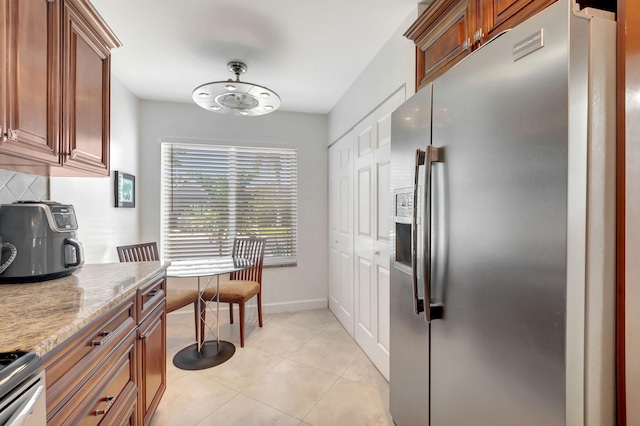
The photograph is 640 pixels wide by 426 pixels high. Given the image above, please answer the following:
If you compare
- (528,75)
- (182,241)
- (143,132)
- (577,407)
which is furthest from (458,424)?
(143,132)

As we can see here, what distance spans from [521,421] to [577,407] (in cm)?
18

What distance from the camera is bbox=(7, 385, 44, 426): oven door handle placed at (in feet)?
2.06

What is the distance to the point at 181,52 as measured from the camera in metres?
2.32

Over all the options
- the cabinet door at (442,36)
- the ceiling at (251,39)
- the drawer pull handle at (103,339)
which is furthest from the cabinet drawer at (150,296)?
the cabinet door at (442,36)

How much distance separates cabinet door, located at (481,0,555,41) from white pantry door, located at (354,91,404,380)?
0.78 m

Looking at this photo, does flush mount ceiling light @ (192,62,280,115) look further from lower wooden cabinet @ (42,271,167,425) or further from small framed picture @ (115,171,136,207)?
lower wooden cabinet @ (42,271,167,425)

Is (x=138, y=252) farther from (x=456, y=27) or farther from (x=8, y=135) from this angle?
(x=456, y=27)

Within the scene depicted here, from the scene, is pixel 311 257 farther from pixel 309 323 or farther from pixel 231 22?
pixel 231 22

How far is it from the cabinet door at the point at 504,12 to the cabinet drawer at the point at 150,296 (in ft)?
6.57

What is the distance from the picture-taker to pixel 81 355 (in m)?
0.98

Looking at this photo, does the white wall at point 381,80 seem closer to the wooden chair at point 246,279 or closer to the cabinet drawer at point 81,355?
the wooden chair at point 246,279

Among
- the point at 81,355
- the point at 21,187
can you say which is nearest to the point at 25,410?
the point at 81,355

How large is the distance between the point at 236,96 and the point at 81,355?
1.88 m

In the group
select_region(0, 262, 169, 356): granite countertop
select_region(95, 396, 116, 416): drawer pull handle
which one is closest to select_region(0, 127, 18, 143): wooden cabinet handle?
select_region(0, 262, 169, 356): granite countertop
